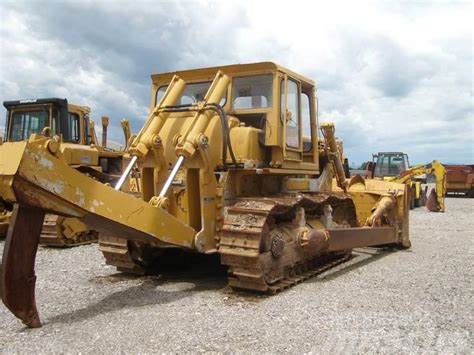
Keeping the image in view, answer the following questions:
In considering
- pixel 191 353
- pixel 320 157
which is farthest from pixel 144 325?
pixel 320 157

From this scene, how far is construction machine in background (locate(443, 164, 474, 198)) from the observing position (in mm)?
26062

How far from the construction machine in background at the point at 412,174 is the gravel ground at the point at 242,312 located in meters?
11.0

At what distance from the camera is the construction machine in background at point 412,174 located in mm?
18000

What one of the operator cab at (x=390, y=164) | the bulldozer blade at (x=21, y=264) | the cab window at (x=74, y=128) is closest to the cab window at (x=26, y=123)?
the cab window at (x=74, y=128)

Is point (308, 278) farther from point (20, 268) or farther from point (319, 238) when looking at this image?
point (20, 268)

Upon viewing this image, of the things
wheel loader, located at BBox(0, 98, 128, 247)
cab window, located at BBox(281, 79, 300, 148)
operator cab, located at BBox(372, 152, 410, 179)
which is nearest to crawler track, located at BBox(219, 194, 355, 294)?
cab window, located at BBox(281, 79, 300, 148)

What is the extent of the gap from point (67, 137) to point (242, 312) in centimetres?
731

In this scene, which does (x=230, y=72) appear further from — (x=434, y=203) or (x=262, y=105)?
(x=434, y=203)

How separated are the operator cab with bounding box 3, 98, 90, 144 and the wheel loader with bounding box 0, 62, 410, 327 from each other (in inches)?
169

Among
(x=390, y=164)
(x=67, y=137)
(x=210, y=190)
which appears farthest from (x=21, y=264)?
(x=390, y=164)

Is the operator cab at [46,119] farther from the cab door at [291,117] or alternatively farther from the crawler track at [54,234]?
the cab door at [291,117]

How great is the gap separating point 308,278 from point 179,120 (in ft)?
8.65

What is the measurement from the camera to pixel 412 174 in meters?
17.8

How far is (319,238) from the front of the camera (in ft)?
20.7
